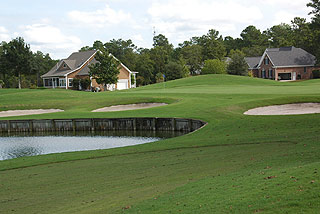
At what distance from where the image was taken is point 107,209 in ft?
30.2

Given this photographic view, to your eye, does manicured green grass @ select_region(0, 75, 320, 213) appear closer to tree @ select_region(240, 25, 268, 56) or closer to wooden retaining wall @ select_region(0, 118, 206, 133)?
wooden retaining wall @ select_region(0, 118, 206, 133)

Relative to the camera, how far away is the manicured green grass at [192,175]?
8227 millimetres

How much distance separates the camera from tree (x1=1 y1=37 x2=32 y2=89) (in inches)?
3132

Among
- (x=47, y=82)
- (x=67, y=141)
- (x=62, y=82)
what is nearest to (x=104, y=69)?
(x=62, y=82)

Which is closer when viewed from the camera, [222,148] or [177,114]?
[222,148]

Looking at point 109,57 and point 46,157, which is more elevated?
point 109,57

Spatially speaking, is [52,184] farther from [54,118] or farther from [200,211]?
[54,118]

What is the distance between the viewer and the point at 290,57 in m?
91.9

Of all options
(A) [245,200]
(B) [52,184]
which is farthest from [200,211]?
(B) [52,184]

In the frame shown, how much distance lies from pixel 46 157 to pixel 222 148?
24.5 feet

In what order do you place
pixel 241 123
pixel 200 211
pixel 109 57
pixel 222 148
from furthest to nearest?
pixel 109 57
pixel 241 123
pixel 222 148
pixel 200 211

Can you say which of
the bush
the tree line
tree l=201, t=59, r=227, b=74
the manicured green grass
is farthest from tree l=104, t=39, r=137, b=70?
the manicured green grass

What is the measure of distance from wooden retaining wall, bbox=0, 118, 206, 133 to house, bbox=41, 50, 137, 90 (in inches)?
1686

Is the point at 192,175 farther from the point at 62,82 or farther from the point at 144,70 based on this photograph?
the point at 144,70
